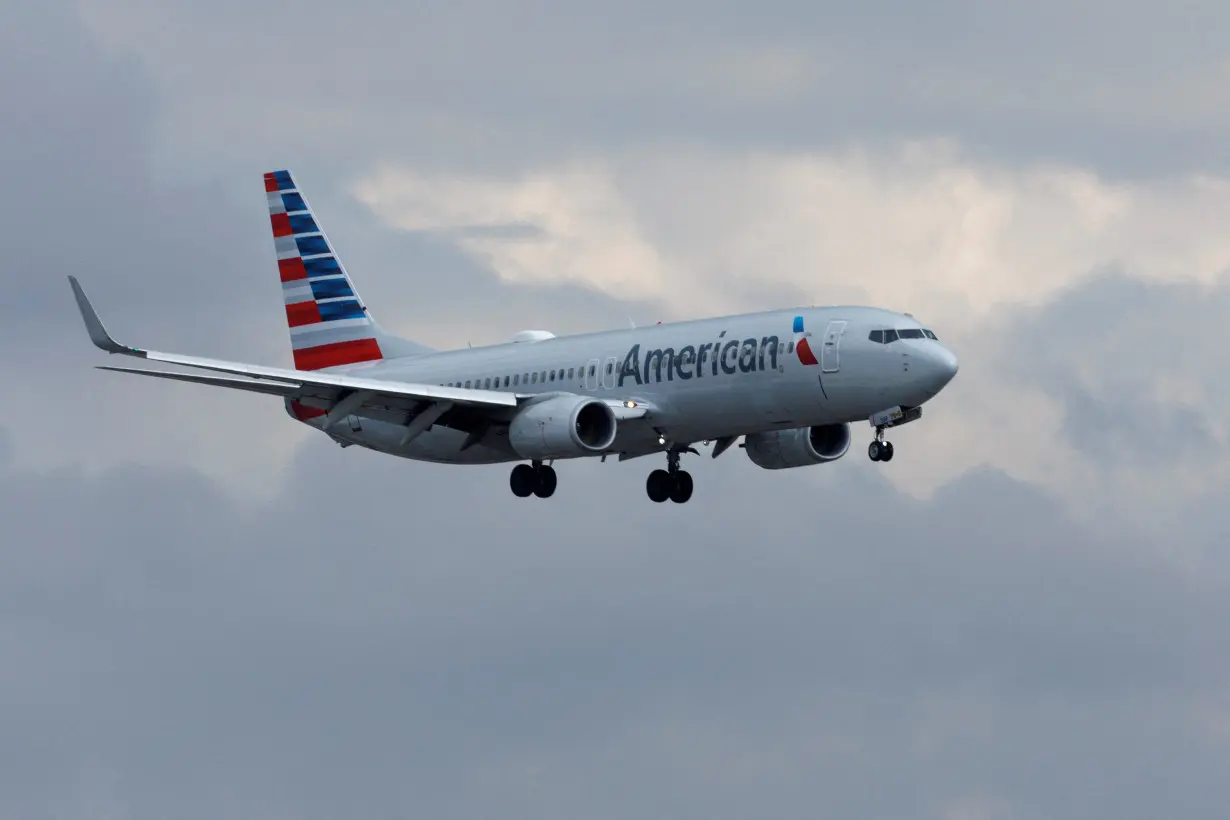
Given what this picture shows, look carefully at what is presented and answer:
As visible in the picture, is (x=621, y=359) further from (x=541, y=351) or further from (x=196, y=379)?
(x=196, y=379)

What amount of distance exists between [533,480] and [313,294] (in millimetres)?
16734

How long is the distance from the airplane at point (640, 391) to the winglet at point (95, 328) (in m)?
0.05

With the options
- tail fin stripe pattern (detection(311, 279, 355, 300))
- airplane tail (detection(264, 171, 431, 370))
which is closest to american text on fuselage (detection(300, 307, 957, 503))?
airplane tail (detection(264, 171, 431, 370))

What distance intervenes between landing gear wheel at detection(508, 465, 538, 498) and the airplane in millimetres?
43

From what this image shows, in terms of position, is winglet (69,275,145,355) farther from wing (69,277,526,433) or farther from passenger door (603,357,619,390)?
passenger door (603,357,619,390)

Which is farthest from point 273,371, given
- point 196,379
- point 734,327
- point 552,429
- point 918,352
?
point 918,352

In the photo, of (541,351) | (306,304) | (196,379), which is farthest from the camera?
(306,304)

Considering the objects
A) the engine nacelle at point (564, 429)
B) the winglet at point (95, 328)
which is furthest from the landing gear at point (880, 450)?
the winglet at point (95, 328)

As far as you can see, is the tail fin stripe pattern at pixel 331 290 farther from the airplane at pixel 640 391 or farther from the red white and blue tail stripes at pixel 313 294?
the airplane at pixel 640 391

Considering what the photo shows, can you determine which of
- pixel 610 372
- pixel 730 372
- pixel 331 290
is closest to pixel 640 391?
pixel 610 372

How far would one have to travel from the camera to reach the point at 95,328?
2356 inches

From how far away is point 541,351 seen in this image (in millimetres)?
69812

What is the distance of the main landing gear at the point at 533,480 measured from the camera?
67.1 metres

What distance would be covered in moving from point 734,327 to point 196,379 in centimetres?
1606
